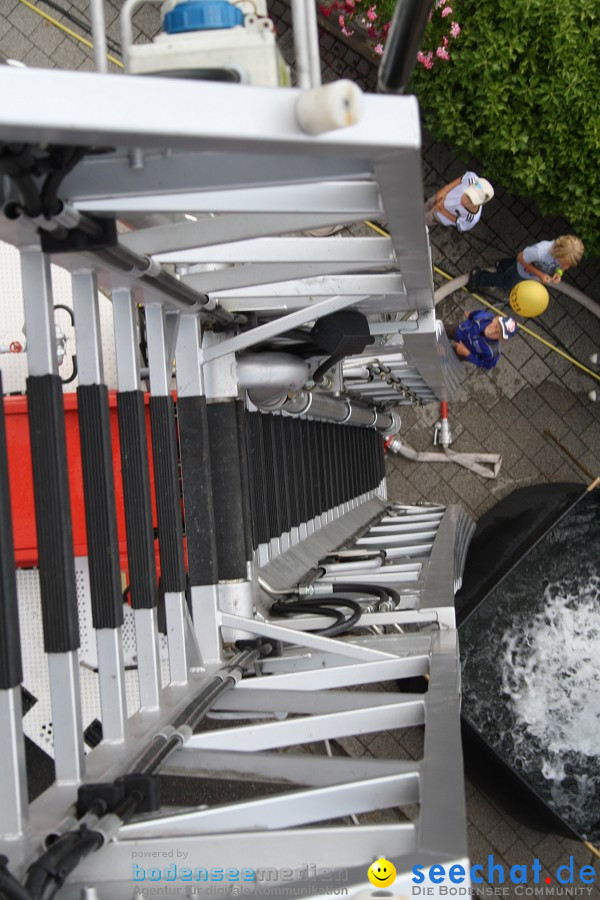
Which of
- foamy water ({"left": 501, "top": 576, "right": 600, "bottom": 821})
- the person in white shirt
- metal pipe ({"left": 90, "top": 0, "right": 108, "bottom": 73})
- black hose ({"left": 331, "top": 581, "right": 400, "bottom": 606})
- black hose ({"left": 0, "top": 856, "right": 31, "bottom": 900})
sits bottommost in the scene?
foamy water ({"left": 501, "top": 576, "right": 600, "bottom": 821})

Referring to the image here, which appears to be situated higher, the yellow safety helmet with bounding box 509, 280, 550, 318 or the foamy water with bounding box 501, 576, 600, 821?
the yellow safety helmet with bounding box 509, 280, 550, 318

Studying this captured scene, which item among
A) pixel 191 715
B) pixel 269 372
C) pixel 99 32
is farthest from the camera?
pixel 269 372

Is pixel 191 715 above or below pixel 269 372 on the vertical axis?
below

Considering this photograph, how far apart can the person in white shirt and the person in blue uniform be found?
95cm

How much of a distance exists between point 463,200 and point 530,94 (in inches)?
66.1

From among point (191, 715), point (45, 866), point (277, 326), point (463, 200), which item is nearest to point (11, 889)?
point (45, 866)

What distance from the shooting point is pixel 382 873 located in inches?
48.1

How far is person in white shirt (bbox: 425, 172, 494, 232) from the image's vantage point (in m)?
5.07

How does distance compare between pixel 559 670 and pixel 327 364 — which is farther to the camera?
pixel 559 670

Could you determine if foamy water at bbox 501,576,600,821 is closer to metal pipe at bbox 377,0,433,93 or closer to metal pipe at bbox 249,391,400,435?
metal pipe at bbox 249,391,400,435

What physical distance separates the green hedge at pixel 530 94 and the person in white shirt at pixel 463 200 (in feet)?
4.07

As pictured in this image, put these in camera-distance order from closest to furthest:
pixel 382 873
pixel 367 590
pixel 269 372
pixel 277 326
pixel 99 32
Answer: pixel 382 873
pixel 99 32
pixel 277 326
pixel 269 372
pixel 367 590

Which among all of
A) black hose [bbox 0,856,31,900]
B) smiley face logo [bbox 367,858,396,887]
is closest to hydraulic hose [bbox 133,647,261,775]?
black hose [bbox 0,856,31,900]

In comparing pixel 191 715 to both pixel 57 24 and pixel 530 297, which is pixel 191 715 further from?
pixel 57 24
